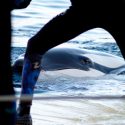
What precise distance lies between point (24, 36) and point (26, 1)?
358 inches

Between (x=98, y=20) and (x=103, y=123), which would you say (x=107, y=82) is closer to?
(x=103, y=123)

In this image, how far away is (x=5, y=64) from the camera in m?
3.10

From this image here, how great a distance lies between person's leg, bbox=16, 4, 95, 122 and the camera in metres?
4.47

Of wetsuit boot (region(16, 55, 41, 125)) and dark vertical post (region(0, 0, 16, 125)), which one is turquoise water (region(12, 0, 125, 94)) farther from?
wetsuit boot (region(16, 55, 41, 125))

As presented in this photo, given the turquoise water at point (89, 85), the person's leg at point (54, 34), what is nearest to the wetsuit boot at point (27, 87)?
the person's leg at point (54, 34)

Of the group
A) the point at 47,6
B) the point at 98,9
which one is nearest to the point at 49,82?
the point at 98,9

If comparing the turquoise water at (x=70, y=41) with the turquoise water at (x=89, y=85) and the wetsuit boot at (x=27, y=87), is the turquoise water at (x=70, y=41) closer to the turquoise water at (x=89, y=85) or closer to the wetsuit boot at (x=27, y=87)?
the turquoise water at (x=89, y=85)

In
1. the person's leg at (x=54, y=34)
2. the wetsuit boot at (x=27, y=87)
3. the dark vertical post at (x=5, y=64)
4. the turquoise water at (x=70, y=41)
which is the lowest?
the turquoise water at (x=70, y=41)

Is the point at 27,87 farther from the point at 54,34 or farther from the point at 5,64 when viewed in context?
the point at 5,64

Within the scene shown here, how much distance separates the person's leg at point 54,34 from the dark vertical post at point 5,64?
1.41 meters

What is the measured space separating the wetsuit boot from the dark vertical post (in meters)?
1.40

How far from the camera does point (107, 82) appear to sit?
8469mm

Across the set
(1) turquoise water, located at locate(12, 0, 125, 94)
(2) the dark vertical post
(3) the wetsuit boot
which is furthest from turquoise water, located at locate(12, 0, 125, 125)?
(3) the wetsuit boot

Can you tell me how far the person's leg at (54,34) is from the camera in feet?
14.7
